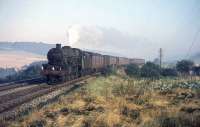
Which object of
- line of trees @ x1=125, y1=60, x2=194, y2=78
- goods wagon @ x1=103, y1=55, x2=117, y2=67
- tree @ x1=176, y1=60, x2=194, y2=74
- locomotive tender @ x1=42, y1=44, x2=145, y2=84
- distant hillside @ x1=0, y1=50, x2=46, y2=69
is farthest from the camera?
distant hillside @ x1=0, y1=50, x2=46, y2=69

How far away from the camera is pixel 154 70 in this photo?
41.1 metres

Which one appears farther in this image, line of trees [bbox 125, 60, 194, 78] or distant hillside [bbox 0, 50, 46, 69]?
distant hillside [bbox 0, 50, 46, 69]

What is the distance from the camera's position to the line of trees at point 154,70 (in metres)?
39.2

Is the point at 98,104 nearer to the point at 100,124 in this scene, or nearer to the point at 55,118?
the point at 55,118

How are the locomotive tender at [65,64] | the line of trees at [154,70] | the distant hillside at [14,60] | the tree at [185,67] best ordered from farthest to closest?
the distant hillside at [14,60] < the tree at [185,67] < the line of trees at [154,70] < the locomotive tender at [65,64]

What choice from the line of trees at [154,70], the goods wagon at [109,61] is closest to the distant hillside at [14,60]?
the goods wagon at [109,61]

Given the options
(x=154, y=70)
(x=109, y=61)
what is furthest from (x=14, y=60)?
(x=154, y=70)

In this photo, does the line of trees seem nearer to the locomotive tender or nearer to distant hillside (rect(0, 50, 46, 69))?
the locomotive tender

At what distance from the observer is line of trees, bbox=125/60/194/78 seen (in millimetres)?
A: 39188

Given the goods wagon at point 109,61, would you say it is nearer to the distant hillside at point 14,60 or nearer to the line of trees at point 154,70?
the line of trees at point 154,70

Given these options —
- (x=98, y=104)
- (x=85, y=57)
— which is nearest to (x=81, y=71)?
(x=85, y=57)

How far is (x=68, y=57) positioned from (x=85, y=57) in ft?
14.7

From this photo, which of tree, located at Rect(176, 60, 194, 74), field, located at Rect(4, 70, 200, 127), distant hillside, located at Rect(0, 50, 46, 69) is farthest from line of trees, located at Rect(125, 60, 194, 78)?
distant hillside, located at Rect(0, 50, 46, 69)

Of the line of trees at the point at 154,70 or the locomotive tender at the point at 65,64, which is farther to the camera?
the line of trees at the point at 154,70
